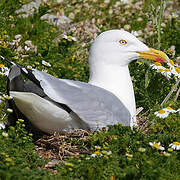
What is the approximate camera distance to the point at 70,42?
5914 mm

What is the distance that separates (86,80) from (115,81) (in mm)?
1357

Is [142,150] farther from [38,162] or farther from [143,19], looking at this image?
[143,19]

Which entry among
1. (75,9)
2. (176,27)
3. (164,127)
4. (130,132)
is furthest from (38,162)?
(75,9)

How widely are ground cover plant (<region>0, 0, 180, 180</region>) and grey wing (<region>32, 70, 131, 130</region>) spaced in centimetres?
15

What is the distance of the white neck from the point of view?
459 centimetres

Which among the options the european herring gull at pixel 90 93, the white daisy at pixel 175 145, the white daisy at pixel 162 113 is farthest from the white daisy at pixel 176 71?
Result: the white daisy at pixel 175 145

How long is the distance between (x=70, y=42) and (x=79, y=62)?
0.65 meters

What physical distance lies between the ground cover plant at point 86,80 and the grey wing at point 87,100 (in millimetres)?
154

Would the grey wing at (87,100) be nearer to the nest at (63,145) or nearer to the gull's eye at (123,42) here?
the nest at (63,145)

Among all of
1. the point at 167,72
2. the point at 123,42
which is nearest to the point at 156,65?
the point at 167,72

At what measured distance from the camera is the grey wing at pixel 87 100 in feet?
13.0

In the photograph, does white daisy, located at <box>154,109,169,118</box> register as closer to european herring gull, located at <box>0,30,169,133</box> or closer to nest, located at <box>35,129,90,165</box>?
european herring gull, located at <box>0,30,169,133</box>

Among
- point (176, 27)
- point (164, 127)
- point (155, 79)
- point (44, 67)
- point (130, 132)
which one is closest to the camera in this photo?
point (130, 132)

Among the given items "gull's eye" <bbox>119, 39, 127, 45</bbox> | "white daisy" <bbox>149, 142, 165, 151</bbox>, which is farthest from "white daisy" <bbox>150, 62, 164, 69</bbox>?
"white daisy" <bbox>149, 142, 165, 151</bbox>
